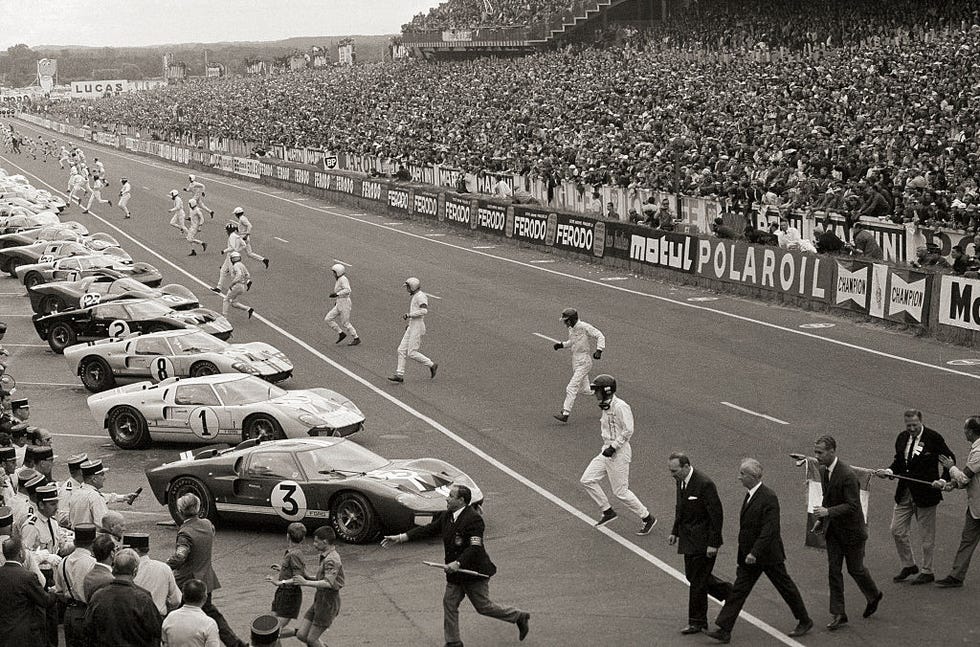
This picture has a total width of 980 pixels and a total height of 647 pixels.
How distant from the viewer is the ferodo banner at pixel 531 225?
130 feet

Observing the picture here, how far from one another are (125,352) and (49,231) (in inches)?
649

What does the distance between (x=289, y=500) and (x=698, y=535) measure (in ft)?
17.7

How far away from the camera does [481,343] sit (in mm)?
26359

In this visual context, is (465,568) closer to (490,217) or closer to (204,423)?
(204,423)

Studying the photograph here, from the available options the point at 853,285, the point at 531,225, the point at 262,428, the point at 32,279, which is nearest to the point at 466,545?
the point at 262,428

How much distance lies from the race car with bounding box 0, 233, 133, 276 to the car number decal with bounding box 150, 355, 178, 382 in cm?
1236

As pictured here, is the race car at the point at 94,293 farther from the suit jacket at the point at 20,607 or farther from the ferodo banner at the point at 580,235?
the suit jacket at the point at 20,607

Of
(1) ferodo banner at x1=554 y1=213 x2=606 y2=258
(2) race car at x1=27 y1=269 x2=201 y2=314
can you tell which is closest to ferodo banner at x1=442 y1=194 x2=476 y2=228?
(1) ferodo banner at x1=554 y1=213 x2=606 y2=258

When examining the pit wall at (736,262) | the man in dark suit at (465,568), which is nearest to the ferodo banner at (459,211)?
the pit wall at (736,262)

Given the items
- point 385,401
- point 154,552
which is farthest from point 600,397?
point 385,401

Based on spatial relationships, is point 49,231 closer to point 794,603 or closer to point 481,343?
point 481,343

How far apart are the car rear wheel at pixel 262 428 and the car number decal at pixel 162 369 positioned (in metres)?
4.12

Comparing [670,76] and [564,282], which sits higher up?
[670,76]

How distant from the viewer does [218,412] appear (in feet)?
61.5
